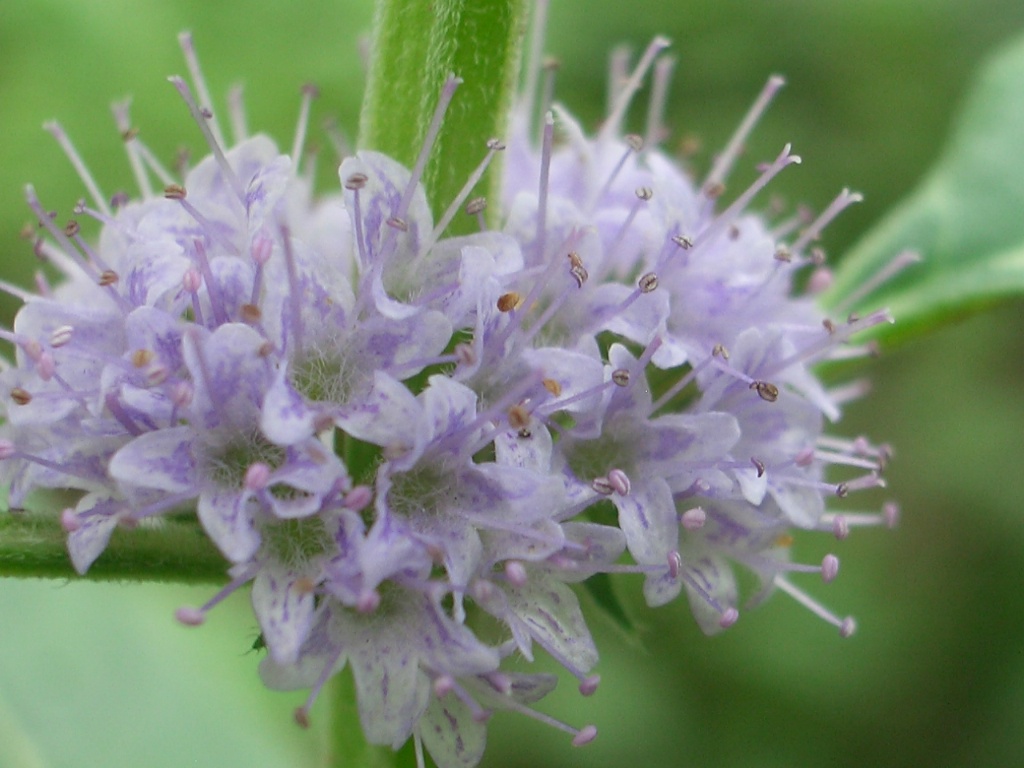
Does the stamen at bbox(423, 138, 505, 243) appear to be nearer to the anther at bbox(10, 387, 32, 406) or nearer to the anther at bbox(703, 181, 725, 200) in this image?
the anther at bbox(703, 181, 725, 200)

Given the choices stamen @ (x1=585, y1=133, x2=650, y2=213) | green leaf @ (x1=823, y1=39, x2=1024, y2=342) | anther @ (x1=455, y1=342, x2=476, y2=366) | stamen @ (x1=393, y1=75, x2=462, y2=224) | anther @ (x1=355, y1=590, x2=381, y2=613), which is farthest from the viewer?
green leaf @ (x1=823, y1=39, x2=1024, y2=342)

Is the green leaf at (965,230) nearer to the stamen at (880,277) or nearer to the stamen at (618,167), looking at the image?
the stamen at (880,277)

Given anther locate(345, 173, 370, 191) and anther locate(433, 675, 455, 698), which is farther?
anther locate(345, 173, 370, 191)

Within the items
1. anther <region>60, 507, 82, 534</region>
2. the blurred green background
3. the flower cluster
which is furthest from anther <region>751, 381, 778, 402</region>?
the blurred green background

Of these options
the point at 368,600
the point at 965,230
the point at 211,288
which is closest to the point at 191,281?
the point at 211,288

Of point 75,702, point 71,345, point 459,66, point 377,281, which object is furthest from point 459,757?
point 75,702

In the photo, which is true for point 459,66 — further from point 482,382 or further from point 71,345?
point 71,345

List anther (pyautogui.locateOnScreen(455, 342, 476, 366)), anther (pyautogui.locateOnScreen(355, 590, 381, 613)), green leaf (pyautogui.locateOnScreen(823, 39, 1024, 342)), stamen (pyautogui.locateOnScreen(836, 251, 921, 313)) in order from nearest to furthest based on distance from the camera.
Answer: anther (pyautogui.locateOnScreen(355, 590, 381, 613)), anther (pyautogui.locateOnScreen(455, 342, 476, 366)), stamen (pyautogui.locateOnScreen(836, 251, 921, 313)), green leaf (pyautogui.locateOnScreen(823, 39, 1024, 342))

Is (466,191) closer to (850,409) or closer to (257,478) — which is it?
(257,478)
